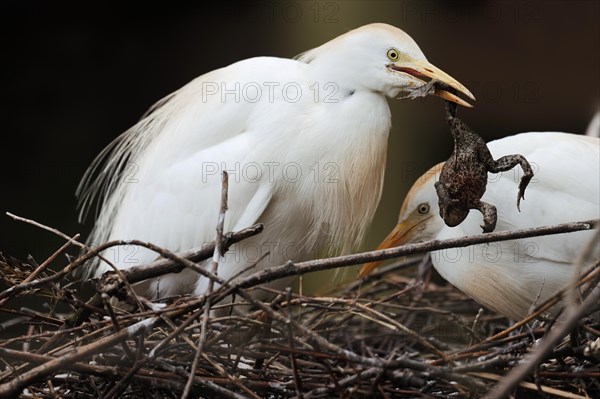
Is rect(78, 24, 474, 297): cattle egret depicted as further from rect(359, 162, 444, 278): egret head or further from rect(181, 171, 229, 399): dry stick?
rect(181, 171, 229, 399): dry stick

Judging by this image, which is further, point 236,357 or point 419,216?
point 419,216

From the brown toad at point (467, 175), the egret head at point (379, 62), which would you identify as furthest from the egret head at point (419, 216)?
the brown toad at point (467, 175)

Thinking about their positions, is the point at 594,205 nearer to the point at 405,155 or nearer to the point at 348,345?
the point at 348,345

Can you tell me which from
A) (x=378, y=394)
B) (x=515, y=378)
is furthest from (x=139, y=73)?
(x=515, y=378)

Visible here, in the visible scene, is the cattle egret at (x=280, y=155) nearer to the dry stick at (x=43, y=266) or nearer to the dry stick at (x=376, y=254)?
the dry stick at (x=43, y=266)

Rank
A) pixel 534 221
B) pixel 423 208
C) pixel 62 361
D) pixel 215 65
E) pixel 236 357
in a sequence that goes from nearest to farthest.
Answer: pixel 62 361 < pixel 236 357 < pixel 534 221 < pixel 423 208 < pixel 215 65

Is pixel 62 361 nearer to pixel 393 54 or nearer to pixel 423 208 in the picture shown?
pixel 393 54

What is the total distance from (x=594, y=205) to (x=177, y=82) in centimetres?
150

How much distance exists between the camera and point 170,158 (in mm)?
1919

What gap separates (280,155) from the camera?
178cm

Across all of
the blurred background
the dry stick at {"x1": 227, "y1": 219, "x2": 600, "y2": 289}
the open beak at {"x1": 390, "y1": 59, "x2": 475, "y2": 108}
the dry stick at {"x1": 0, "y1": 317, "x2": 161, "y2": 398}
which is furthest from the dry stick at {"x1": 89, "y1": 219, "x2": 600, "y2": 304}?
the blurred background

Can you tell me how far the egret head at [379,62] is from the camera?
1.67 meters

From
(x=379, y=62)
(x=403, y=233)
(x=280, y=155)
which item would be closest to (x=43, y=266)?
(x=280, y=155)

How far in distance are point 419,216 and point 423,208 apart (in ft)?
0.08
